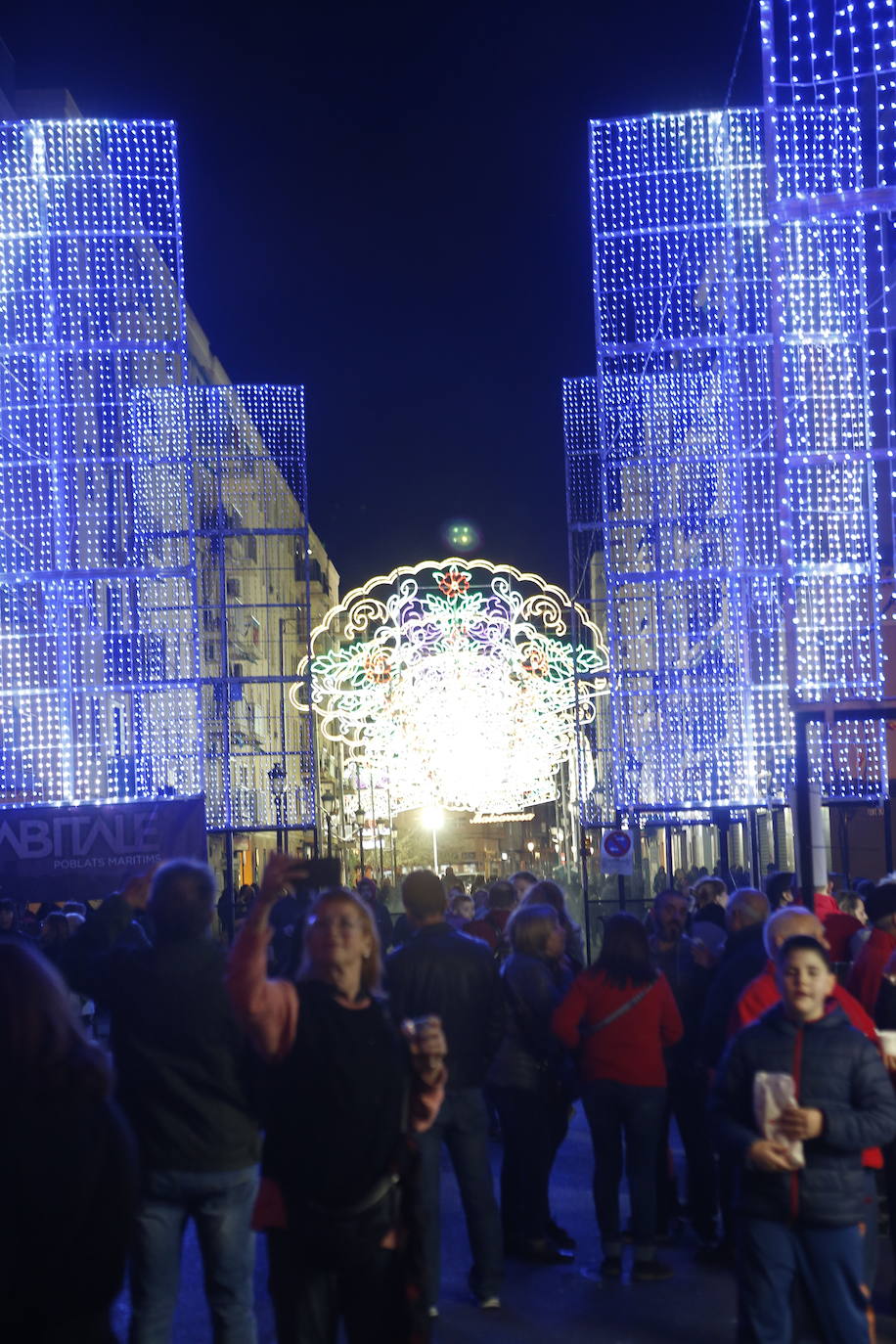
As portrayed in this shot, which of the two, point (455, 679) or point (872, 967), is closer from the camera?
point (872, 967)

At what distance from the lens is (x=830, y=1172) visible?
17.0ft

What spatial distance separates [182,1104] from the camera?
17.6 feet

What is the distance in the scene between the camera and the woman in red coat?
8031 mm

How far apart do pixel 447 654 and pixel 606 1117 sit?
20376mm

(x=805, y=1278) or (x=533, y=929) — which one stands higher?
(x=533, y=929)

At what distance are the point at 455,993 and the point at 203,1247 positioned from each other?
2.31m

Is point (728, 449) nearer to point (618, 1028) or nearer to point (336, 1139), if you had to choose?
point (618, 1028)

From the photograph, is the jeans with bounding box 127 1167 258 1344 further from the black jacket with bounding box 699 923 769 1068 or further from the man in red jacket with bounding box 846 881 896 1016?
the man in red jacket with bounding box 846 881 896 1016

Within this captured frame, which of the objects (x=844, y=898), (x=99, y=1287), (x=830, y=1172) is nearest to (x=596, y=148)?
(x=844, y=898)

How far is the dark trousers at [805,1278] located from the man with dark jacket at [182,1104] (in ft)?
5.30

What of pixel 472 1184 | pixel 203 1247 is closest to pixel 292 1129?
pixel 203 1247

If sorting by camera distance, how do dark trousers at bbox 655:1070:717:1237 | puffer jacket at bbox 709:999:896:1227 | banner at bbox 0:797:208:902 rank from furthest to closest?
banner at bbox 0:797:208:902
dark trousers at bbox 655:1070:717:1237
puffer jacket at bbox 709:999:896:1227

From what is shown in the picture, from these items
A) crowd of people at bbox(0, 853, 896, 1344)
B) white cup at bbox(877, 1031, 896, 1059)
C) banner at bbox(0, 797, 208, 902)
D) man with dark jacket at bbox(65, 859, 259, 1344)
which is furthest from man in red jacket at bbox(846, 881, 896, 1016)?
banner at bbox(0, 797, 208, 902)

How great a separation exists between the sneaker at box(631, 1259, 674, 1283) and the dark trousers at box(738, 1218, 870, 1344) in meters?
2.88
